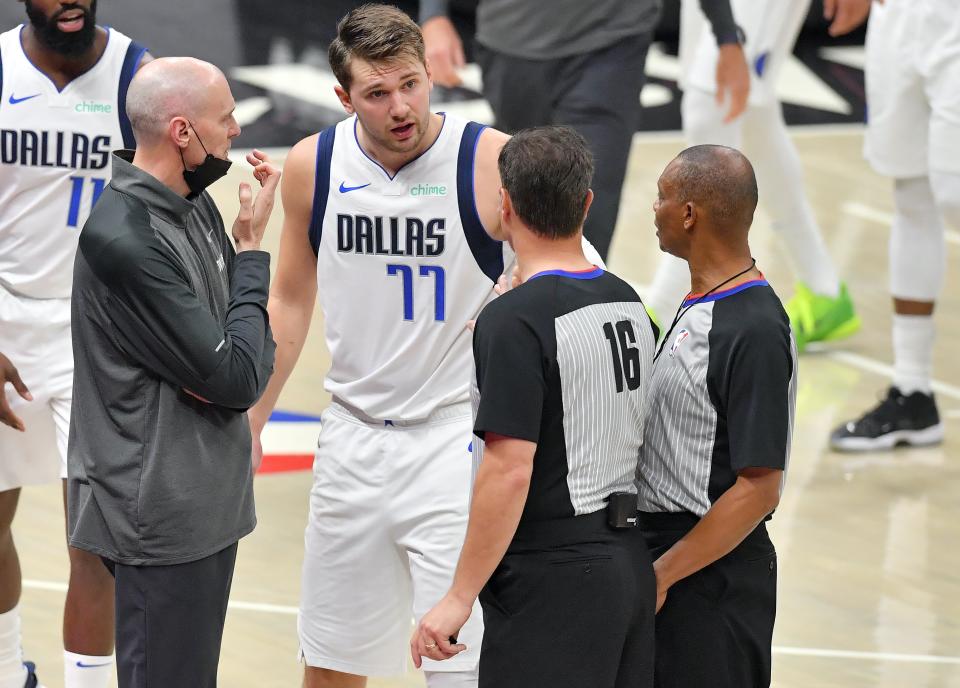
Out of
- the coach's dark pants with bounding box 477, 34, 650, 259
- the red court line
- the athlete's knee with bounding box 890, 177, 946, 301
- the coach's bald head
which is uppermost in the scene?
the coach's bald head

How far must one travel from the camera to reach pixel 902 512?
577cm

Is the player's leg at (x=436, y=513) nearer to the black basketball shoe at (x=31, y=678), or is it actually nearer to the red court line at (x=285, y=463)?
Answer: the black basketball shoe at (x=31, y=678)

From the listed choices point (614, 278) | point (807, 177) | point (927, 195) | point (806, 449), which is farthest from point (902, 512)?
point (807, 177)

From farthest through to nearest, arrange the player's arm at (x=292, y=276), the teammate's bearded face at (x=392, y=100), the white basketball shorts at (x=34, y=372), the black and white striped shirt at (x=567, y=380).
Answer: the white basketball shorts at (x=34, y=372) < the player's arm at (x=292, y=276) < the teammate's bearded face at (x=392, y=100) < the black and white striped shirt at (x=567, y=380)

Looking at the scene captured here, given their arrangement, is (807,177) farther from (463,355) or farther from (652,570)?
(652,570)

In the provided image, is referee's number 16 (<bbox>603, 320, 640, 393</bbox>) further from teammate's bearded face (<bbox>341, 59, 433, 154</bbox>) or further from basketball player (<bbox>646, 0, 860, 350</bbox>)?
basketball player (<bbox>646, 0, 860, 350</bbox>)

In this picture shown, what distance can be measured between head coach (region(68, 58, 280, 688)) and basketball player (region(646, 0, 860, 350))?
12.1 ft

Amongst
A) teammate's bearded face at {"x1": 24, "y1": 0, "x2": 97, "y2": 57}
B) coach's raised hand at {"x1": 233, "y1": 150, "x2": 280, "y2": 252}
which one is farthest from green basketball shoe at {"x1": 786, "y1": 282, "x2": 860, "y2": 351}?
coach's raised hand at {"x1": 233, "y1": 150, "x2": 280, "y2": 252}

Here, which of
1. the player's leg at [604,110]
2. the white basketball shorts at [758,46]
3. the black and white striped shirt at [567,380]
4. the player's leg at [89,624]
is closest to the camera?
the black and white striped shirt at [567,380]

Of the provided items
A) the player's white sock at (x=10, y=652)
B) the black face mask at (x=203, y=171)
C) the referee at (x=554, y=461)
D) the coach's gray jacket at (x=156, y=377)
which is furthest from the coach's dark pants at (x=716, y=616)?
the player's white sock at (x=10, y=652)

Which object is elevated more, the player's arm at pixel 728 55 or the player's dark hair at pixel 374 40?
the player's dark hair at pixel 374 40

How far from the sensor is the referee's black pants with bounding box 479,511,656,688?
299 centimetres

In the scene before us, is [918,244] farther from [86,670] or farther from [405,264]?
[86,670]

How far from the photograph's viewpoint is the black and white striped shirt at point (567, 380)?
2.90m
